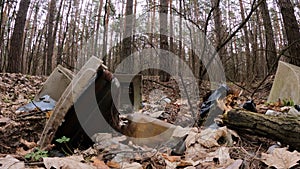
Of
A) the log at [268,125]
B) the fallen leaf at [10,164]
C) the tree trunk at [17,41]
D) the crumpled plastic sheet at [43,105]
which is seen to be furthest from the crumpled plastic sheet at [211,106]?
the tree trunk at [17,41]

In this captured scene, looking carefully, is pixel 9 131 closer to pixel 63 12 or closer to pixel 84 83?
pixel 84 83

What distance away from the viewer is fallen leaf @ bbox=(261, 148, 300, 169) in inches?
42.4

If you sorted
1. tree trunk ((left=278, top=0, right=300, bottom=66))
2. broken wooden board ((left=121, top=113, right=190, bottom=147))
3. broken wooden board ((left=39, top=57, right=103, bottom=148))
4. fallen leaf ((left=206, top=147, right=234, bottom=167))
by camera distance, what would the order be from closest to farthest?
fallen leaf ((left=206, top=147, right=234, bottom=167))
broken wooden board ((left=39, top=57, right=103, bottom=148))
broken wooden board ((left=121, top=113, right=190, bottom=147))
tree trunk ((left=278, top=0, right=300, bottom=66))

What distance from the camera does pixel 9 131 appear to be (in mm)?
1864

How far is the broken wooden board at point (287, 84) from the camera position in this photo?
2.41 m

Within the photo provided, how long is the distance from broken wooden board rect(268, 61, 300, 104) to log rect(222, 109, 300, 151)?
3.56 ft

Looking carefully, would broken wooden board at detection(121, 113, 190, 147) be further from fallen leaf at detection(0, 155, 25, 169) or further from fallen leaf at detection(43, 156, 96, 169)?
fallen leaf at detection(0, 155, 25, 169)

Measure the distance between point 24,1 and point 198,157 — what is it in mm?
6336

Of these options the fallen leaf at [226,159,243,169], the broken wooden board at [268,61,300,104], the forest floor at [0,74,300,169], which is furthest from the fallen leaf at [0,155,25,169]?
the broken wooden board at [268,61,300,104]

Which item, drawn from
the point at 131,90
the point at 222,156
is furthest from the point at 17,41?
the point at 222,156

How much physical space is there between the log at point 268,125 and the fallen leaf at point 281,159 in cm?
15

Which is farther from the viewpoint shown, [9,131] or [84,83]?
[9,131]

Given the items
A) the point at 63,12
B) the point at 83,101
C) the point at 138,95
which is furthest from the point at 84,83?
the point at 63,12

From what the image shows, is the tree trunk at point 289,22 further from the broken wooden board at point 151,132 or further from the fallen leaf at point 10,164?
the fallen leaf at point 10,164
